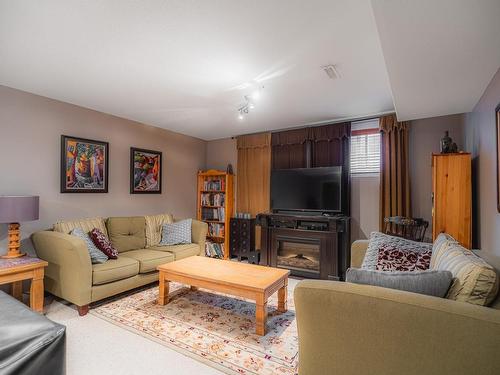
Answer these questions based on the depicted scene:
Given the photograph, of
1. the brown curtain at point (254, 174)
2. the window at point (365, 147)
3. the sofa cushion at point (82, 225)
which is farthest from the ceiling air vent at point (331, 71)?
the sofa cushion at point (82, 225)

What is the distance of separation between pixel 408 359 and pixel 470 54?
6.28 feet

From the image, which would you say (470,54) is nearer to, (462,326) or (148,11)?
(462,326)

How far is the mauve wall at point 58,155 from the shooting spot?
9.99 ft

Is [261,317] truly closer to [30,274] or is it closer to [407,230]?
[30,274]

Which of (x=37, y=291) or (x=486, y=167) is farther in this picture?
(x=37, y=291)

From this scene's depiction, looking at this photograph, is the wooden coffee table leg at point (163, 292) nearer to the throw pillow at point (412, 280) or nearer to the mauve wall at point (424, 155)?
the throw pillow at point (412, 280)

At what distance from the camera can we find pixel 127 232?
382 centimetres

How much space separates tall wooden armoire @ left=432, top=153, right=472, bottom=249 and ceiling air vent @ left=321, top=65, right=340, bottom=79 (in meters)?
1.33

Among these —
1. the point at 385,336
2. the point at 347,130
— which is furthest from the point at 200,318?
the point at 347,130

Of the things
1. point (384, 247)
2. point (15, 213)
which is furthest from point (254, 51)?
point (15, 213)

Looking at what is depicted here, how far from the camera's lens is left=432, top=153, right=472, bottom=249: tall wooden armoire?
2.65 metres

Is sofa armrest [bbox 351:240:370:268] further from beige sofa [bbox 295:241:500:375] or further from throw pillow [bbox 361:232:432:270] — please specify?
beige sofa [bbox 295:241:500:375]

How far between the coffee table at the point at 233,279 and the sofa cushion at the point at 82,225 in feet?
4.03

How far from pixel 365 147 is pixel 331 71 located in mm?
1946
